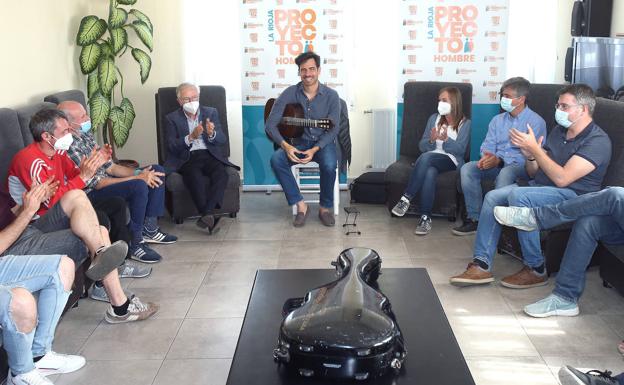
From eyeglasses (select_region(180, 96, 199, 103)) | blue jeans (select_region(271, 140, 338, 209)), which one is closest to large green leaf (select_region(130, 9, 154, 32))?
eyeglasses (select_region(180, 96, 199, 103))

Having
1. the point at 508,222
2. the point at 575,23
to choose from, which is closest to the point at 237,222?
the point at 508,222

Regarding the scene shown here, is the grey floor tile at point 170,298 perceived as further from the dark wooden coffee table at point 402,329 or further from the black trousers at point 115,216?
the dark wooden coffee table at point 402,329

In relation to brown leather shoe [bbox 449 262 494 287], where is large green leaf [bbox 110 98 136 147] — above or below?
above

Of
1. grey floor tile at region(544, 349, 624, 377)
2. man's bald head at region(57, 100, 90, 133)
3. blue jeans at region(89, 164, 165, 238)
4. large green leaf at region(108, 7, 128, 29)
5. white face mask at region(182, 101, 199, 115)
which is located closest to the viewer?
grey floor tile at region(544, 349, 624, 377)

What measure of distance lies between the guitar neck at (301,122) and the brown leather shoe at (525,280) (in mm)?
1949

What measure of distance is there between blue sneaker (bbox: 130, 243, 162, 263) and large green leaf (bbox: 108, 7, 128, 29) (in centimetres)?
189

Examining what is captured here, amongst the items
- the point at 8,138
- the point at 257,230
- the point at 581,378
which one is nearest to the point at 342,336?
Answer: the point at 581,378

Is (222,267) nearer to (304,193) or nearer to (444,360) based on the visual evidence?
(304,193)

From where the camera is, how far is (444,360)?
2.10m

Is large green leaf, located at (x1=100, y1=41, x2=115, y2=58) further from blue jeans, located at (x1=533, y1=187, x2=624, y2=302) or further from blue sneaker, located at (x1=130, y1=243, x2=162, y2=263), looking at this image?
blue jeans, located at (x1=533, y1=187, x2=624, y2=302)

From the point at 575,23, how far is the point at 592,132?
2128 mm

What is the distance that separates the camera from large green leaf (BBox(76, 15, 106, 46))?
5234 millimetres

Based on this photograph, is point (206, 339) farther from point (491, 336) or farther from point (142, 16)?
point (142, 16)

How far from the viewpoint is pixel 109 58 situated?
17.7ft
